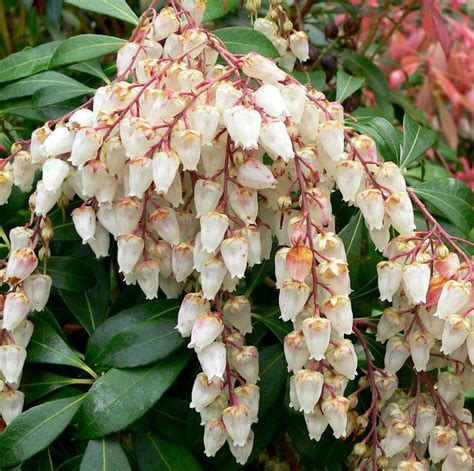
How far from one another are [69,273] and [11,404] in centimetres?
19

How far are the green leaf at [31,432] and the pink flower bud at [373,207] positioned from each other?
0.42 metres

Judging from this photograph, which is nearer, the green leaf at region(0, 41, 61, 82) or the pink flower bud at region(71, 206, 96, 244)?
the pink flower bud at region(71, 206, 96, 244)

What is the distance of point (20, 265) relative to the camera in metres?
1.07

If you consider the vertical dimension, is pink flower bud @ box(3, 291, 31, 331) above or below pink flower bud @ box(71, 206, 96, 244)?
below

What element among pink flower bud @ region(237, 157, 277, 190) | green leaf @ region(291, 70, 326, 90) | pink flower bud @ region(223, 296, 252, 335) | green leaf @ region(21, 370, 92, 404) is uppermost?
pink flower bud @ region(237, 157, 277, 190)

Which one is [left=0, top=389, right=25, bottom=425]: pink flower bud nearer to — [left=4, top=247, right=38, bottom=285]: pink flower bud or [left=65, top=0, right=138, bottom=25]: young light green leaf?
[left=4, top=247, right=38, bottom=285]: pink flower bud

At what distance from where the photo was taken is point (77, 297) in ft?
4.13

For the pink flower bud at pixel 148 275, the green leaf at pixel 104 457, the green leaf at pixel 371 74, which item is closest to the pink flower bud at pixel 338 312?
the pink flower bud at pixel 148 275

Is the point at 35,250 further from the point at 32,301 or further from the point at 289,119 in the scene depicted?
the point at 289,119

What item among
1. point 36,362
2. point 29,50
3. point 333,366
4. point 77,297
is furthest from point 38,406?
point 29,50

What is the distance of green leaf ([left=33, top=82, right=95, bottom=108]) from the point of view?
4.27 feet

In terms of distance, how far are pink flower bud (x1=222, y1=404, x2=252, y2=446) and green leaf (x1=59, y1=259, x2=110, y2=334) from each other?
0.30 meters

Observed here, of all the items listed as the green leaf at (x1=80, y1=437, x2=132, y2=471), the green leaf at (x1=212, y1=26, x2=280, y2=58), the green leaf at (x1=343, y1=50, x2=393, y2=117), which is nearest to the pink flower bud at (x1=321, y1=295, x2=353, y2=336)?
the green leaf at (x1=80, y1=437, x2=132, y2=471)

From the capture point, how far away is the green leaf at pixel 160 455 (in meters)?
1.15
